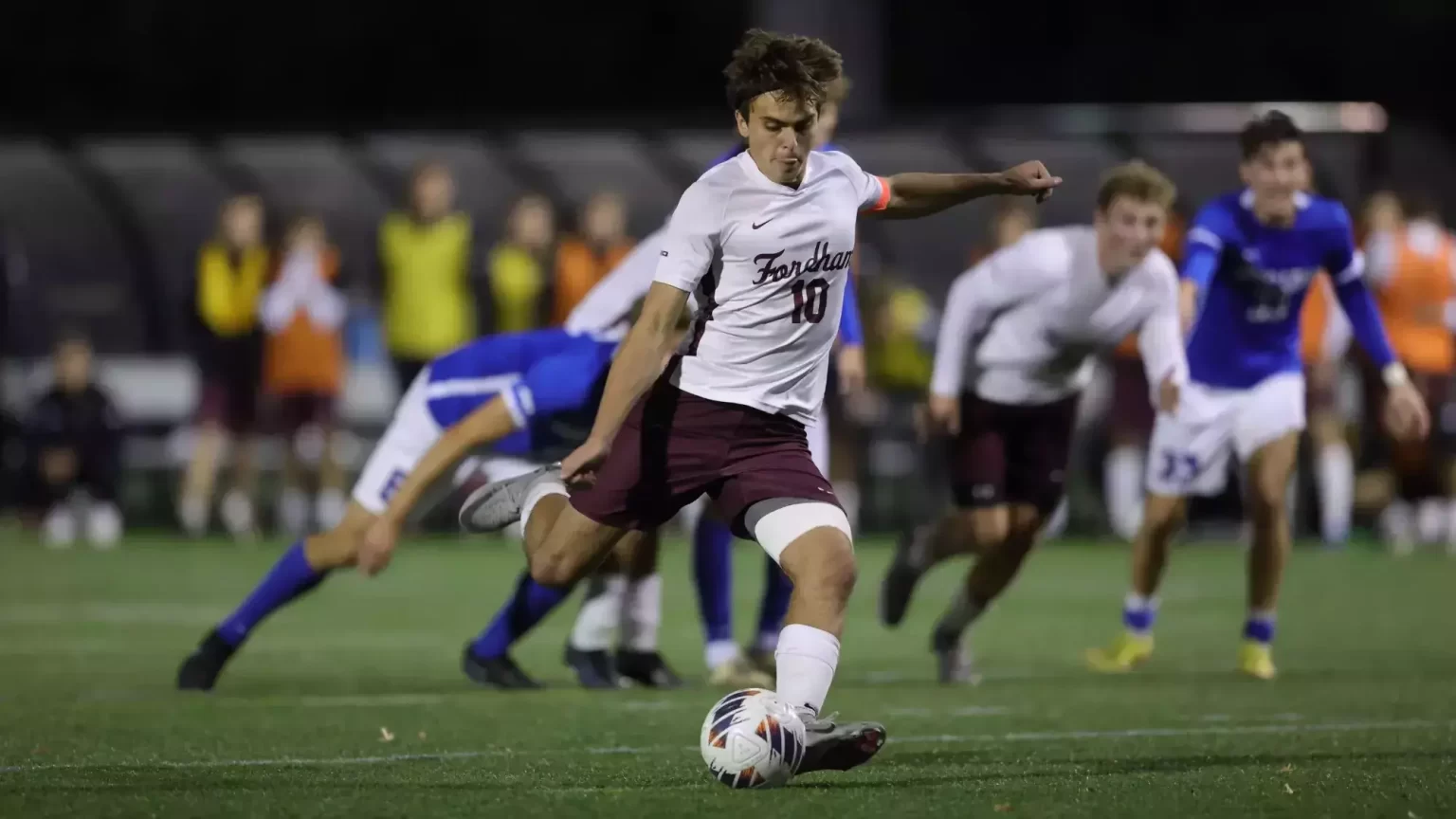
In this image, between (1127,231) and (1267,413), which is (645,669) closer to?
(1127,231)

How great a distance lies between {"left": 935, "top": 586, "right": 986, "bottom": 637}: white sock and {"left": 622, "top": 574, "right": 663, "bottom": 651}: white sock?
107 cm

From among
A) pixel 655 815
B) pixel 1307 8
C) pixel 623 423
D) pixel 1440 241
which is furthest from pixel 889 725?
pixel 1307 8

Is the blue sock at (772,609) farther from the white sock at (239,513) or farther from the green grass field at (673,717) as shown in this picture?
the white sock at (239,513)

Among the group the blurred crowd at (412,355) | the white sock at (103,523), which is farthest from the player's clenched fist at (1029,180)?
the white sock at (103,523)

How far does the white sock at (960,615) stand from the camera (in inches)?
341

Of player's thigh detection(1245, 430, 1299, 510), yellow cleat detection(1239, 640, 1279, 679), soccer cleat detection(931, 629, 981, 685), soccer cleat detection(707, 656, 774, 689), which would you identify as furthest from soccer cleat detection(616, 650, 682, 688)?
player's thigh detection(1245, 430, 1299, 510)

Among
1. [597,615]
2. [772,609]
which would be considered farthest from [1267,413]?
[597,615]

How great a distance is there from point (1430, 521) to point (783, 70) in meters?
11.0

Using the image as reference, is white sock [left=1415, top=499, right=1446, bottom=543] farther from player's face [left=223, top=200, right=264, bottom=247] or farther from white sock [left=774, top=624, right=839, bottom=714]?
white sock [left=774, top=624, right=839, bottom=714]

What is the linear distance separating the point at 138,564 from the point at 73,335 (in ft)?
10.3

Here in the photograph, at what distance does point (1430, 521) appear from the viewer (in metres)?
15.7

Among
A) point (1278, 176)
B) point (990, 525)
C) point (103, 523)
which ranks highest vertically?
point (1278, 176)

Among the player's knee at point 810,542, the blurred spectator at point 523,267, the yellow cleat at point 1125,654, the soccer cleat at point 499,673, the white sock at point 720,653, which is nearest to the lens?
the player's knee at point 810,542

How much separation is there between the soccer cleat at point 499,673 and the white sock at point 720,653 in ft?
2.20
